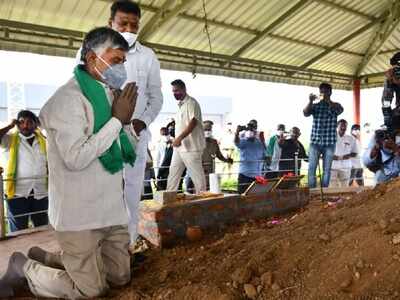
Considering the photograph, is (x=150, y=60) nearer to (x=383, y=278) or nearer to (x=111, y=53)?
(x=111, y=53)

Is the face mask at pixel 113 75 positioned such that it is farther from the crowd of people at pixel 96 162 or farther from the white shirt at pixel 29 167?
the white shirt at pixel 29 167

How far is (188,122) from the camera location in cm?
555

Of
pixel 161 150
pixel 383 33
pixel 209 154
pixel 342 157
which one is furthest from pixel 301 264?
pixel 383 33

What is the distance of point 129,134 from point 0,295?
134 centimetres

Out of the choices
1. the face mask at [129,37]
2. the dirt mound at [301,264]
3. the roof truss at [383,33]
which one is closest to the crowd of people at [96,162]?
the face mask at [129,37]

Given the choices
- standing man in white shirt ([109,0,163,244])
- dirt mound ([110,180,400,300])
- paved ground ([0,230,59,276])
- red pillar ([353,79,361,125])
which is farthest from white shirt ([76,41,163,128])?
red pillar ([353,79,361,125])

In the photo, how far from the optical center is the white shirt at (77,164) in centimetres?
236

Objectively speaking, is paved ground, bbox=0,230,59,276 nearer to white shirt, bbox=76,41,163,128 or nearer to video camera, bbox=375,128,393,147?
white shirt, bbox=76,41,163,128

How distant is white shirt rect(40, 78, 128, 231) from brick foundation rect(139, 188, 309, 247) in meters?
1.22

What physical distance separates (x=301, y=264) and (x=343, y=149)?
608 cm

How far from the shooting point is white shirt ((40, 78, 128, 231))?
2.36 meters

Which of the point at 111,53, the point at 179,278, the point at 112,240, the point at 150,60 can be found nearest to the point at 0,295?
the point at 112,240

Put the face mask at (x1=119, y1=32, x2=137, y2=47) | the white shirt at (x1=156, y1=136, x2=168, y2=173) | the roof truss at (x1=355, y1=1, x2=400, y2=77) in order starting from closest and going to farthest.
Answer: the face mask at (x1=119, y1=32, x2=137, y2=47), the white shirt at (x1=156, y1=136, x2=168, y2=173), the roof truss at (x1=355, y1=1, x2=400, y2=77)

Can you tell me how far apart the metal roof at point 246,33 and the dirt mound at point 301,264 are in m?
5.13
